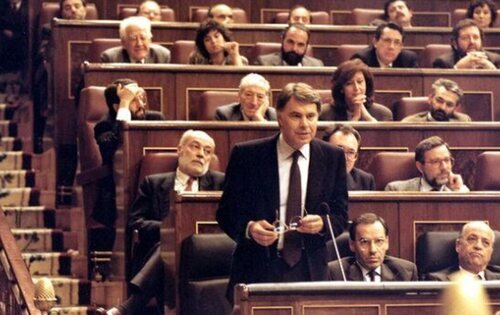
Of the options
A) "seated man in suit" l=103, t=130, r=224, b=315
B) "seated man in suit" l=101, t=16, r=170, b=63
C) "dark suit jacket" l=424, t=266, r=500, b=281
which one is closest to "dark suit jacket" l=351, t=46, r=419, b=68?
"seated man in suit" l=101, t=16, r=170, b=63

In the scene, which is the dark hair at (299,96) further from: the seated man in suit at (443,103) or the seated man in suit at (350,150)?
the seated man in suit at (443,103)

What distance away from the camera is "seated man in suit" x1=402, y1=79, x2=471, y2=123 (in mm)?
4777

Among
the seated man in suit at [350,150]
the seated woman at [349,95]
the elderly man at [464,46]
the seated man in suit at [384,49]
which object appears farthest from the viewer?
the elderly man at [464,46]

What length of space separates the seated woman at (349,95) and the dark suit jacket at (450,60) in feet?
3.52

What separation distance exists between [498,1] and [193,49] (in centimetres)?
267

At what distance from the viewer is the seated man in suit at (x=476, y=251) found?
3443 mm

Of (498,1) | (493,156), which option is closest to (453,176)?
(493,156)

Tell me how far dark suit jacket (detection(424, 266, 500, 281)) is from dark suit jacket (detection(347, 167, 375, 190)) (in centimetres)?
56

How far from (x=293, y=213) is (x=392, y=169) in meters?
1.51

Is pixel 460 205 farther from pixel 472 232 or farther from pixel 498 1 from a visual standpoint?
pixel 498 1

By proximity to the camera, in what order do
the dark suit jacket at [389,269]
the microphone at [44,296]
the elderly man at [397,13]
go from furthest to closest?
the elderly man at [397,13] → the dark suit jacket at [389,269] → the microphone at [44,296]

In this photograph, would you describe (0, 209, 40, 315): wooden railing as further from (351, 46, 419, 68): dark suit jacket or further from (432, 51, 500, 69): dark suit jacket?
(432, 51, 500, 69): dark suit jacket

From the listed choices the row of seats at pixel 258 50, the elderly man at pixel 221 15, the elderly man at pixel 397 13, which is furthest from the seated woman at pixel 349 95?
the elderly man at pixel 397 13

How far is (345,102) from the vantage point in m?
4.74
